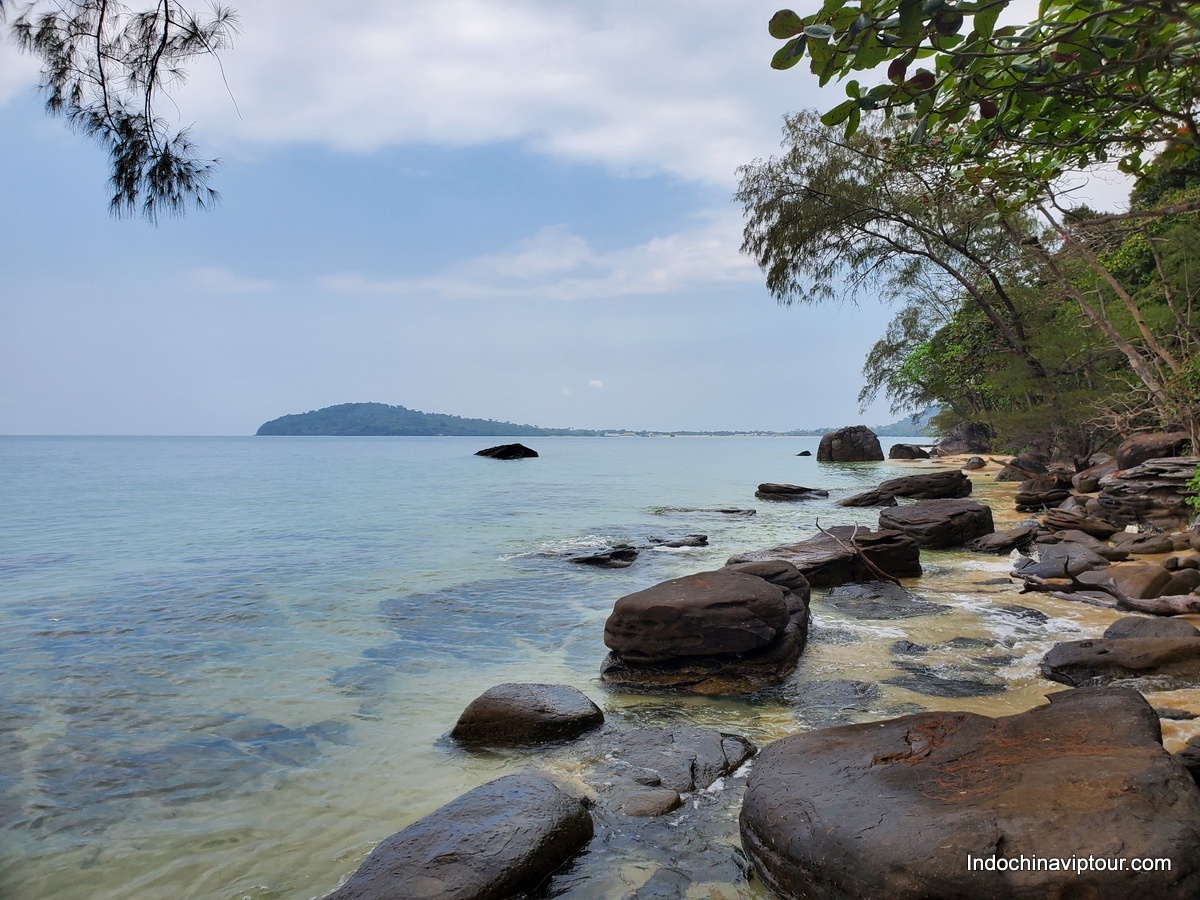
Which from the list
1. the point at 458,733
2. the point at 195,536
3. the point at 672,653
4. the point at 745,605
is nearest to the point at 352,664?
the point at 458,733

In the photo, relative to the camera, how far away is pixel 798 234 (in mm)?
21172

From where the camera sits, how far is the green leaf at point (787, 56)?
9.13ft

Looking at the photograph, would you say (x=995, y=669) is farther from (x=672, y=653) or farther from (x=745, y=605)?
(x=672, y=653)

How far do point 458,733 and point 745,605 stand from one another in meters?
2.65

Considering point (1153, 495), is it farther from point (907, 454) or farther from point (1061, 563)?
point (907, 454)

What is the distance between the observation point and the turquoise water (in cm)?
377

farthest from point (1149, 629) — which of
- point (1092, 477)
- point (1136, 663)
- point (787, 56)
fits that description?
point (1092, 477)

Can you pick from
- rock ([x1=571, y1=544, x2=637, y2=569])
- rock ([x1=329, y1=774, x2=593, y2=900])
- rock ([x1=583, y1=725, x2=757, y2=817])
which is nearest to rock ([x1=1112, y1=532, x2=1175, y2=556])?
rock ([x1=571, y1=544, x2=637, y2=569])

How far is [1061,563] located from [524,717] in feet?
24.7

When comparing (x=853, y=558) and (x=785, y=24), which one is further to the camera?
(x=853, y=558)

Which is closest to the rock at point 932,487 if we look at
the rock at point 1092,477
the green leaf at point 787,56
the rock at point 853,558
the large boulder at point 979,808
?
the rock at point 1092,477

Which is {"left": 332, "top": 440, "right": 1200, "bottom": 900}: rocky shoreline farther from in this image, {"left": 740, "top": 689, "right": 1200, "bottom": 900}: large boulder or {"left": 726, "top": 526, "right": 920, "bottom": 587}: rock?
{"left": 726, "top": 526, "right": 920, "bottom": 587}: rock

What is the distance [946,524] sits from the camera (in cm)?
1218

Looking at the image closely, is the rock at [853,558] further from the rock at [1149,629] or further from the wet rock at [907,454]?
the wet rock at [907,454]
